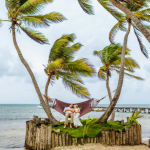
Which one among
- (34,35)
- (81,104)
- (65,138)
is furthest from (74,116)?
(34,35)

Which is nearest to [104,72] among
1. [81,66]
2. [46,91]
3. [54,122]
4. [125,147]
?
[81,66]

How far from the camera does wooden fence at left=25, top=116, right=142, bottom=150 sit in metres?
4.85

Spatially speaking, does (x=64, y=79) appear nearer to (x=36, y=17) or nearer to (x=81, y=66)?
(x=81, y=66)

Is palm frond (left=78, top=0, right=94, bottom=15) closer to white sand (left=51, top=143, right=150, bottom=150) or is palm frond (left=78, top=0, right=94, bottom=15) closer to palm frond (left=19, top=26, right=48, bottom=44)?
palm frond (left=19, top=26, right=48, bottom=44)

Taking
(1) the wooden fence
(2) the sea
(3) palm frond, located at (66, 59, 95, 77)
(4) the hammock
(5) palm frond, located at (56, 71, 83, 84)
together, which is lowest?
(2) the sea

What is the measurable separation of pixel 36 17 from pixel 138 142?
5.72 meters

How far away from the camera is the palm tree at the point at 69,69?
25.4 ft

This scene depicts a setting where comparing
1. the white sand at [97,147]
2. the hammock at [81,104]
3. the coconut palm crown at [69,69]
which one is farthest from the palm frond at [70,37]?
the white sand at [97,147]

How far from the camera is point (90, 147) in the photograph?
187 inches

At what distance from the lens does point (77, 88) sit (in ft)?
25.6

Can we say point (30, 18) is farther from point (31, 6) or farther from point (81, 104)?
point (81, 104)

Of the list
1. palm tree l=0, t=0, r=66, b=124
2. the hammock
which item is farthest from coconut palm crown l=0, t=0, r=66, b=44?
the hammock

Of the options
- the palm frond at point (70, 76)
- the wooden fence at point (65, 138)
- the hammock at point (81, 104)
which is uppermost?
the palm frond at point (70, 76)

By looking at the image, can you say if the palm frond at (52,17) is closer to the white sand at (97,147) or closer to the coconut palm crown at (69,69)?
the coconut palm crown at (69,69)
